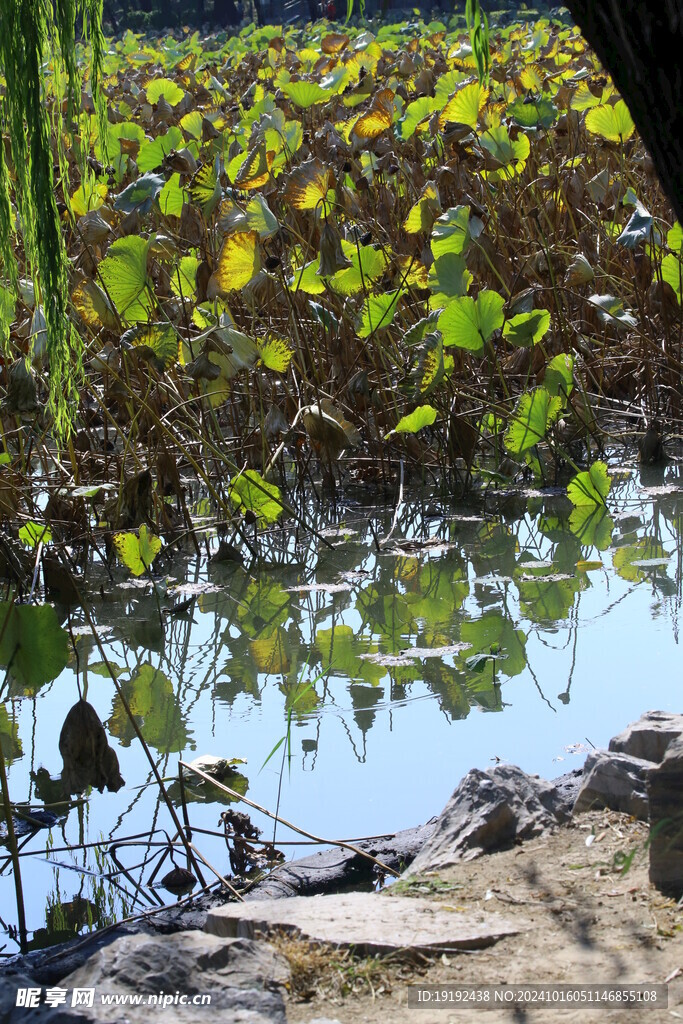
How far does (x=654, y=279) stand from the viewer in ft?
11.2

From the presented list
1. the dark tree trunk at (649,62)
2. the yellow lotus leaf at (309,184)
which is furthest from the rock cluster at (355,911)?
the yellow lotus leaf at (309,184)

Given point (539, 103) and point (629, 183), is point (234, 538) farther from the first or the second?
point (629, 183)

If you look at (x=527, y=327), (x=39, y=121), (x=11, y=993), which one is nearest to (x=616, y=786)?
(x=11, y=993)

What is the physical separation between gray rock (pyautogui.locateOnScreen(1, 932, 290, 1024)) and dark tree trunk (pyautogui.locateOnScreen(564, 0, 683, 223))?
0.81 metres

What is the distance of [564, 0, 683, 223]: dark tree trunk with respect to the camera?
103 centimetres

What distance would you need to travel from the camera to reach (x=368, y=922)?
4.00 ft

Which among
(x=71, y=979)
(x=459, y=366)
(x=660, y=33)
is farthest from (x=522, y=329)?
(x=71, y=979)

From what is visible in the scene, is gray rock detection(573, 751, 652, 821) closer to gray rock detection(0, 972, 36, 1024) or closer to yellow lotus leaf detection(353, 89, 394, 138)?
gray rock detection(0, 972, 36, 1024)

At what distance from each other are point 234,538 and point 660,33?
1.70m

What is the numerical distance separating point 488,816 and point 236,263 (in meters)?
1.64

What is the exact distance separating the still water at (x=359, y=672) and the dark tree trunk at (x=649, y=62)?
88cm

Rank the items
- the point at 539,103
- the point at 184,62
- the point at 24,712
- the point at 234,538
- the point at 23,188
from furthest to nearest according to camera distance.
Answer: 1. the point at 184,62
2. the point at 539,103
3. the point at 234,538
4. the point at 24,712
5. the point at 23,188

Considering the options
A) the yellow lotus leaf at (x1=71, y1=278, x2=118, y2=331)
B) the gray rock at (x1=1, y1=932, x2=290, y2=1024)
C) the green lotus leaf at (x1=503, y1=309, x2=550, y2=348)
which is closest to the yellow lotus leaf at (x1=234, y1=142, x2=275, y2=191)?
the yellow lotus leaf at (x1=71, y1=278, x2=118, y2=331)

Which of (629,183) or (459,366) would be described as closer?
(459,366)
